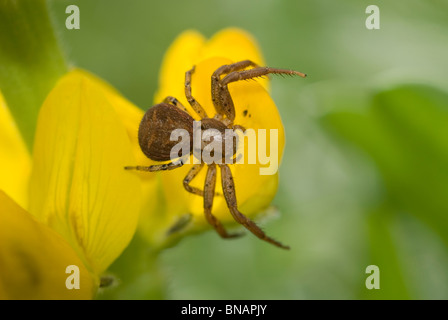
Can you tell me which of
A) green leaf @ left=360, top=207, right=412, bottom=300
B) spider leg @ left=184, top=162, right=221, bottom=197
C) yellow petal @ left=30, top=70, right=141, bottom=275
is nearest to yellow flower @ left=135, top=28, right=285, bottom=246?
spider leg @ left=184, top=162, right=221, bottom=197

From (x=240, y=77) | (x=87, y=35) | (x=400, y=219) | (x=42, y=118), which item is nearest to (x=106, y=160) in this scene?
(x=42, y=118)

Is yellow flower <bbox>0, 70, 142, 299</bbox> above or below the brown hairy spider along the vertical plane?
below

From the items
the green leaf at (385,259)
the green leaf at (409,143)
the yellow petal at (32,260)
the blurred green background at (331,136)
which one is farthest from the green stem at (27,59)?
the green leaf at (385,259)

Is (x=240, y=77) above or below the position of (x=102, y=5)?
below

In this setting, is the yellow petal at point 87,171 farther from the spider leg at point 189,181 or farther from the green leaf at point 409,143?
the green leaf at point 409,143

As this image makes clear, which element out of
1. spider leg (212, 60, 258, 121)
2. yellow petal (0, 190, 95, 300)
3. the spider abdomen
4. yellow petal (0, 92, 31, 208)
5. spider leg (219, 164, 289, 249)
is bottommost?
yellow petal (0, 190, 95, 300)

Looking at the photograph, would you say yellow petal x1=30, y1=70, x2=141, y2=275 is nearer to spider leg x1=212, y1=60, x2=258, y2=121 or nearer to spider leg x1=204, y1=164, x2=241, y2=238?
spider leg x1=204, y1=164, x2=241, y2=238
